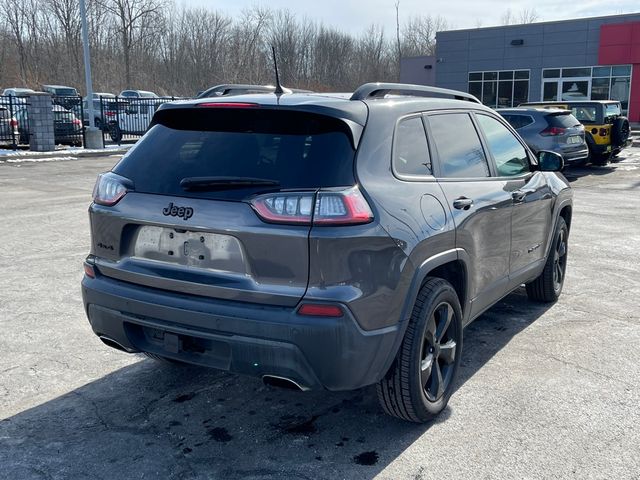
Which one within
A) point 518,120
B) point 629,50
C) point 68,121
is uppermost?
point 629,50

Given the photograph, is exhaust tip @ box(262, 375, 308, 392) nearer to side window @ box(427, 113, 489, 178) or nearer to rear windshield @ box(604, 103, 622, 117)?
side window @ box(427, 113, 489, 178)

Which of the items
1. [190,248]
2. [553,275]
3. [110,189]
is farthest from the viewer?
[553,275]

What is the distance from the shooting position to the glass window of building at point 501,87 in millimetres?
39844

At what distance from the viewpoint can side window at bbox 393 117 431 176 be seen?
338 centimetres

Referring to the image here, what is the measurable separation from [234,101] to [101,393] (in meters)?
1.90

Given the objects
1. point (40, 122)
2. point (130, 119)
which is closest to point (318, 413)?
point (40, 122)

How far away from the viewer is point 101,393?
153 inches

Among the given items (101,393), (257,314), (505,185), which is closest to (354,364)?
(257,314)

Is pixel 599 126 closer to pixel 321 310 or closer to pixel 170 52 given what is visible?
pixel 321 310

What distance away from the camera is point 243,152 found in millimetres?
3199

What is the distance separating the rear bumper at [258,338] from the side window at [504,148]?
1.94 m

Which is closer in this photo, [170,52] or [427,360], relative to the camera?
[427,360]

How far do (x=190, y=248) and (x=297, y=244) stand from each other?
0.58 meters

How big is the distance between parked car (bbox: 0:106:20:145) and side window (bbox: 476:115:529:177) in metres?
21.0
